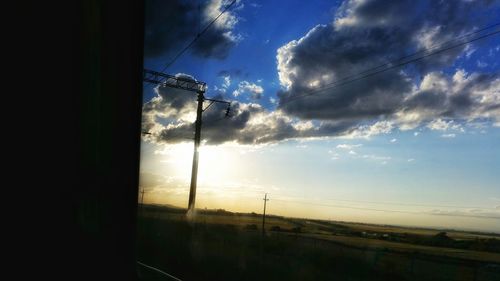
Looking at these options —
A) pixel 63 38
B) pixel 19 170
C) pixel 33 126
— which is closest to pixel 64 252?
pixel 19 170

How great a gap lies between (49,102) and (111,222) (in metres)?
0.83

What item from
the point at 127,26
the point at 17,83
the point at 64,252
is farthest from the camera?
the point at 127,26

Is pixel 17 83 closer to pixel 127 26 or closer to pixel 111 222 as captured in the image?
pixel 127 26

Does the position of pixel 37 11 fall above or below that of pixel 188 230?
above

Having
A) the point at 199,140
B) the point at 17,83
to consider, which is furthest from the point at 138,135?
the point at 199,140

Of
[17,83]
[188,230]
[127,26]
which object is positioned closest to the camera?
[17,83]

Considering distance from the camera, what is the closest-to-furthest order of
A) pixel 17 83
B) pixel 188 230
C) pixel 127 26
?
1. pixel 17 83
2. pixel 127 26
3. pixel 188 230

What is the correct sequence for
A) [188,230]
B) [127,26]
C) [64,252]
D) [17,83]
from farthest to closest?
[188,230] → [127,26] → [64,252] → [17,83]

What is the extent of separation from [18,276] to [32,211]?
0.37m

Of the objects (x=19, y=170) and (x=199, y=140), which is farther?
(x=199, y=140)

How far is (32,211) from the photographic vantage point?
2600 millimetres

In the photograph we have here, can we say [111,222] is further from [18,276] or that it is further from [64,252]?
[18,276]

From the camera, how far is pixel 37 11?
2.62 meters

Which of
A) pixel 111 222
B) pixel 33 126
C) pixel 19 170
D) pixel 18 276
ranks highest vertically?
pixel 33 126
